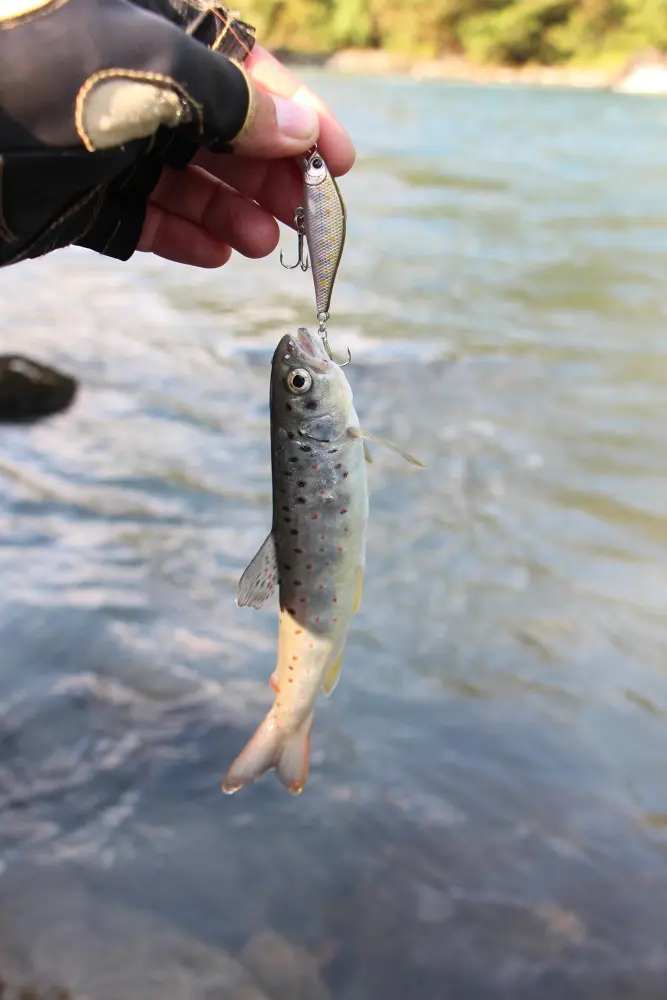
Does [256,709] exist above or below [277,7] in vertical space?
above

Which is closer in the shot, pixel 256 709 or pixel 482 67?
pixel 256 709

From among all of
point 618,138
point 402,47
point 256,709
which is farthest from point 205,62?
point 402,47

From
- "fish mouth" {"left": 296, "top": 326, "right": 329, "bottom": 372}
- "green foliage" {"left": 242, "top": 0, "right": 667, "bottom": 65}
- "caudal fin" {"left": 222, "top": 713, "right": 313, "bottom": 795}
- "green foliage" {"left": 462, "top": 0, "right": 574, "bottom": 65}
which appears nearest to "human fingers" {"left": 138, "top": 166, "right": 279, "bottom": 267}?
"fish mouth" {"left": 296, "top": 326, "right": 329, "bottom": 372}

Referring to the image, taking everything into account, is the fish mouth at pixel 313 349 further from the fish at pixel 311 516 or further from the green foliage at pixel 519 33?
the green foliage at pixel 519 33

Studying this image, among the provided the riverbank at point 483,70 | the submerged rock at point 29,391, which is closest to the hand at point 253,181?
the submerged rock at point 29,391

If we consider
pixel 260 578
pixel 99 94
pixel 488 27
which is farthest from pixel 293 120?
pixel 488 27

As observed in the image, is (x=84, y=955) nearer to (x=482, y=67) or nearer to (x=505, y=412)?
(x=505, y=412)
